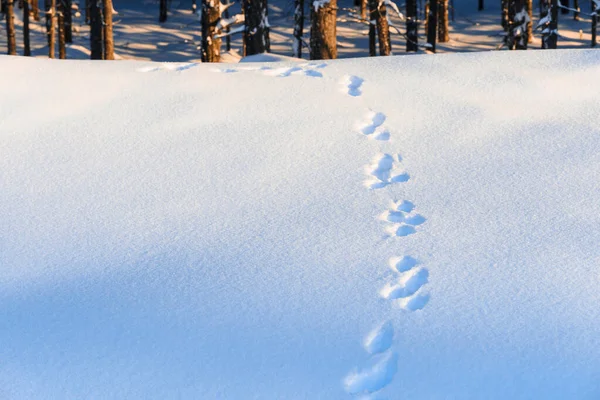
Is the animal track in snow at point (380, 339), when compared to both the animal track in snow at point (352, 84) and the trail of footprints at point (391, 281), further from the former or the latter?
the animal track in snow at point (352, 84)

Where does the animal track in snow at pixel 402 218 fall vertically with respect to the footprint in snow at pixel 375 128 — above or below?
below

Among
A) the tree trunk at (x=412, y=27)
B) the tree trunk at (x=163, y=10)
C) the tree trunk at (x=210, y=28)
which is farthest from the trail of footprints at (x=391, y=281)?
the tree trunk at (x=163, y=10)

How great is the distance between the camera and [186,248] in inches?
148

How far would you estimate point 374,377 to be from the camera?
2.80m

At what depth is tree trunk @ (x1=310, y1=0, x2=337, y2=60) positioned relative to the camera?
29.6 feet

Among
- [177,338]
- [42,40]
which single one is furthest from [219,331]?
[42,40]

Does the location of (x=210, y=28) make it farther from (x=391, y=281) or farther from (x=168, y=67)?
(x=391, y=281)

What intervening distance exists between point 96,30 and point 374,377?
12146 millimetres

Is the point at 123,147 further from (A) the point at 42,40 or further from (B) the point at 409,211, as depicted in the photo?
(A) the point at 42,40

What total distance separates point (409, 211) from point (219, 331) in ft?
4.95

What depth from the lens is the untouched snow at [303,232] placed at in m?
2.87

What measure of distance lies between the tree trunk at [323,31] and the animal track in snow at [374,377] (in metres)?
6.63

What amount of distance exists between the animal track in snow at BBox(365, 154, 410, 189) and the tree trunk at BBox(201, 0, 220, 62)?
5.45 metres

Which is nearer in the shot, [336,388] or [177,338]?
[336,388]
